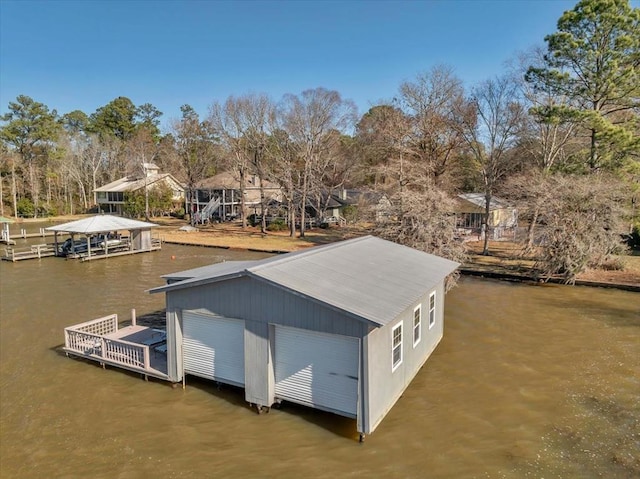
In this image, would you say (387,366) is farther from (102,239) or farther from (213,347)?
(102,239)

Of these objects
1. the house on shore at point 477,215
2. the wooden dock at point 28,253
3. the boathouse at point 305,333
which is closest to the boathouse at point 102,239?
the wooden dock at point 28,253

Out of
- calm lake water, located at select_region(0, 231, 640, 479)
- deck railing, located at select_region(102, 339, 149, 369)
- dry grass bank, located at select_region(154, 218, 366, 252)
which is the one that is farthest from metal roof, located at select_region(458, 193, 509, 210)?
deck railing, located at select_region(102, 339, 149, 369)

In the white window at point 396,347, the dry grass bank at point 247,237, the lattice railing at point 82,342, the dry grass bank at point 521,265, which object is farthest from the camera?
the dry grass bank at point 247,237

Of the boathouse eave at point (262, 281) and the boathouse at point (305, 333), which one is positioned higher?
the boathouse eave at point (262, 281)

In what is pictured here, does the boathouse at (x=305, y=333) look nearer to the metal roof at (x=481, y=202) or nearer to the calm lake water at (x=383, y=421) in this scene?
the calm lake water at (x=383, y=421)

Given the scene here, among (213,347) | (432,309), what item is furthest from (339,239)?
(213,347)

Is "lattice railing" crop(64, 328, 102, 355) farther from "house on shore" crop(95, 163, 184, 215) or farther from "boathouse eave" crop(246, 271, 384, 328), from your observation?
"house on shore" crop(95, 163, 184, 215)
